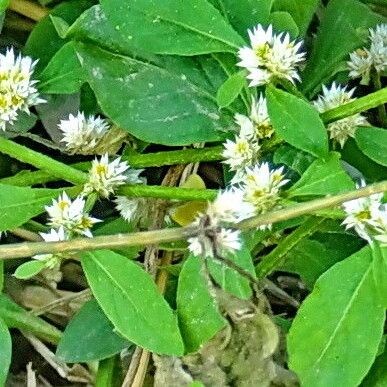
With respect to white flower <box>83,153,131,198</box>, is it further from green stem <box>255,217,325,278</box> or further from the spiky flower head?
green stem <box>255,217,325,278</box>

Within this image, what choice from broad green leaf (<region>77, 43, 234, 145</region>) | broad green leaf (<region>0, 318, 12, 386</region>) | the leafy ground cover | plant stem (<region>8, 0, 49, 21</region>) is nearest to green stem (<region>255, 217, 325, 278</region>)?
the leafy ground cover

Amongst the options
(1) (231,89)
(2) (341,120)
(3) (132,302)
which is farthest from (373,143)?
(3) (132,302)

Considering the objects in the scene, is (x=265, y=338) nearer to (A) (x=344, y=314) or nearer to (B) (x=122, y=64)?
(A) (x=344, y=314)

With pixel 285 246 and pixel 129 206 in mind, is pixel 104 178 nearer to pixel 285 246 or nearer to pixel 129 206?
pixel 129 206

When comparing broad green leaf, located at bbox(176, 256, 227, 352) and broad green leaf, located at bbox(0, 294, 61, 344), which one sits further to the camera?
broad green leaf, located at bbox(0, 294, 61, 344)

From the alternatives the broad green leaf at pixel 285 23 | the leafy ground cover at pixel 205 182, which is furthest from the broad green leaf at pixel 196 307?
the broad green leaf at pixel 285 23

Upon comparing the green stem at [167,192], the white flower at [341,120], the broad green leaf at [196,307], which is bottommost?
the broad green leaf at [196,307]

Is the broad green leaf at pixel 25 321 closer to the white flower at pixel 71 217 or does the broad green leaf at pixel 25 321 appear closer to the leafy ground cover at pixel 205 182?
the leafy ground cover at pixel 205 182
